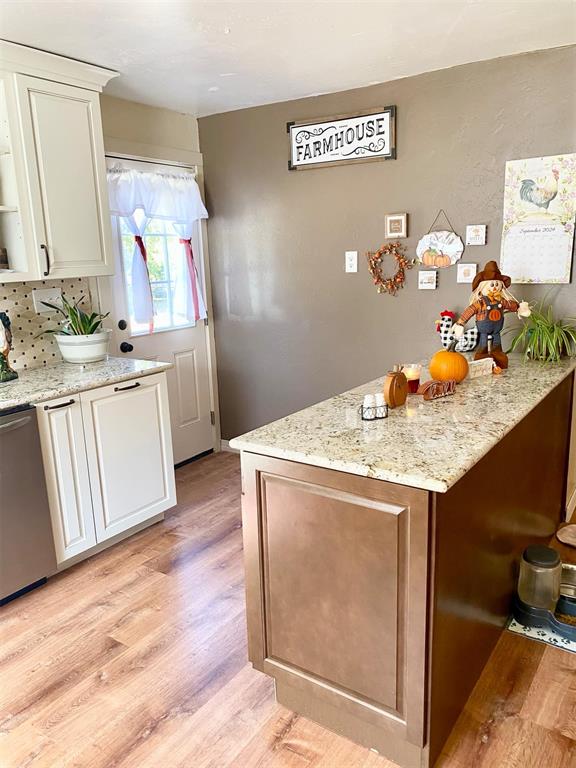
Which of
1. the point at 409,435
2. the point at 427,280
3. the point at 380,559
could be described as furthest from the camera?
the point at 427,280

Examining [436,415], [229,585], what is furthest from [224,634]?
[436,415]

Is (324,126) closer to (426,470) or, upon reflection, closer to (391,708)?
(426,470)

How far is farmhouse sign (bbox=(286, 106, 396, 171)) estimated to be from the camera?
3.19 meters

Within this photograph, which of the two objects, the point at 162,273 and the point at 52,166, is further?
the point at 162,273

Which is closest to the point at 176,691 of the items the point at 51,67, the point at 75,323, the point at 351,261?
the point at 75,323

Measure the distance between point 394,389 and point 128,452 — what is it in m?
1.55

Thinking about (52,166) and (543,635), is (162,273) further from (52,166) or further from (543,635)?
(543,635)

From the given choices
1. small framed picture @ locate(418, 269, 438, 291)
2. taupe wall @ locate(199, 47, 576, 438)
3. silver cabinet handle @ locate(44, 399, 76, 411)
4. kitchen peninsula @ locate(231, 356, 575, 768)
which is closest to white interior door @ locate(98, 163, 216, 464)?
taupe wall @ locate(199, 47, 576, 438)

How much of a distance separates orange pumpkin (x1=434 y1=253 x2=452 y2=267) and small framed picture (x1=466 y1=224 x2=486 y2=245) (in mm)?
139

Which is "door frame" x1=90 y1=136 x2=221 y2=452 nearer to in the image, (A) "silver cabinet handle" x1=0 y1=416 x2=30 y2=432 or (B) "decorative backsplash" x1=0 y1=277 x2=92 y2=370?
(B) "decorative backsplash" x1=0 y1=277 x2=92 y2=370

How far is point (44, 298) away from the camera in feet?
9.96

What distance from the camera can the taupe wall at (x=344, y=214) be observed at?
285cm

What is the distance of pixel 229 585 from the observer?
2.58 m

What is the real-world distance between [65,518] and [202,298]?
1896mm
